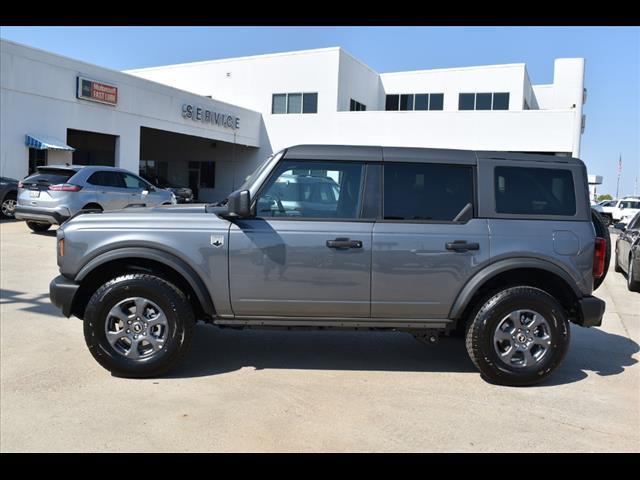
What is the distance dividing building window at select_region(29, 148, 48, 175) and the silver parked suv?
6.70 meters

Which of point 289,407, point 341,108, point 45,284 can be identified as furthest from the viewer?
point 341,108

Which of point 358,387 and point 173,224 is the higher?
point 173,224

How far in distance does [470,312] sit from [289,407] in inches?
70.4

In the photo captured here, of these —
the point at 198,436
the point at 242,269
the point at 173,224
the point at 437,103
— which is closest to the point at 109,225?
the point at 173,224

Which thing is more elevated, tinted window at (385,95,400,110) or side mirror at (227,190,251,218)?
tinted window at (385,95,400,110)

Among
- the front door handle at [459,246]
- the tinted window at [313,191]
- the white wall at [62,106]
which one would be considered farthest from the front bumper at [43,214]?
the front door handle at [459,246]

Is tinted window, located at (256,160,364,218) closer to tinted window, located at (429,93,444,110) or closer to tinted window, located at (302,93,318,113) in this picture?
tinted window, located at (302,93,318,113)

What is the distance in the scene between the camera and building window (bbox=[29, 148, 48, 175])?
19062 millimetres

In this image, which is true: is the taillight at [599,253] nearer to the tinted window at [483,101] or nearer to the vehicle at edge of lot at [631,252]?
the vehicle at edge of lot at [631,252]

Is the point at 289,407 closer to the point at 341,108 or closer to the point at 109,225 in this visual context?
the point at 109,225

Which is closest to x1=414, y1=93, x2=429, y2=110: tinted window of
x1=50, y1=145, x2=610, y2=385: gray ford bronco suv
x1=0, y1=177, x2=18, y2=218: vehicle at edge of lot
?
x1=0, y1=177, x2=18, y2=218: vehicle at edge of lot

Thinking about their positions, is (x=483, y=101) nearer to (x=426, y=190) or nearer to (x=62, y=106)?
(x=62, y=106)
